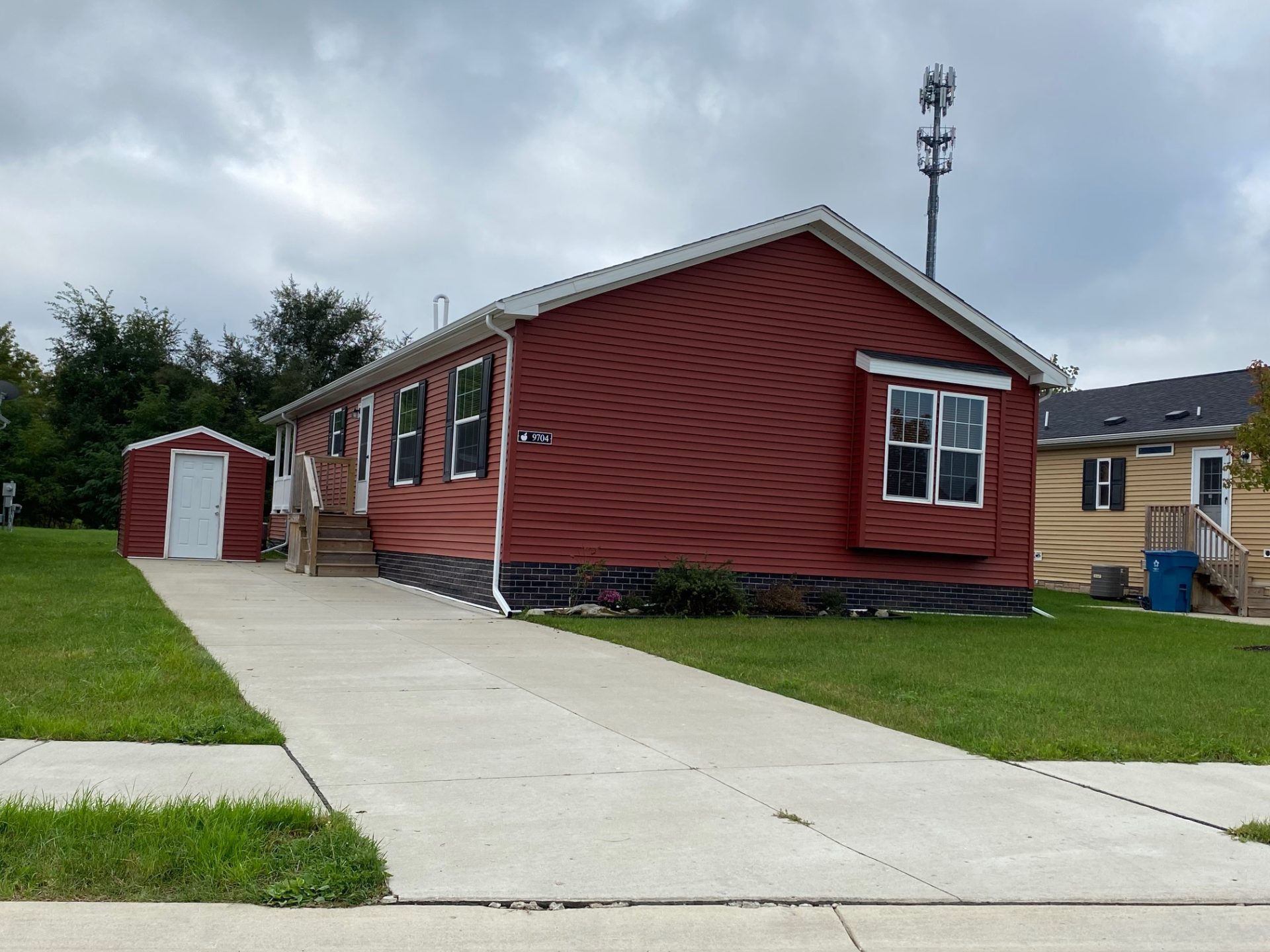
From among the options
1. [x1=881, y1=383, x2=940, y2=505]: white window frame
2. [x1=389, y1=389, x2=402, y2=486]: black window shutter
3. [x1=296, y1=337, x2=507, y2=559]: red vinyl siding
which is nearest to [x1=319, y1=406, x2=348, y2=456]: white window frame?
[x1=296, y1=337, x2=507, y2=559]: red vinyl siding

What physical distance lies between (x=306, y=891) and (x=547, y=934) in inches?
33.1

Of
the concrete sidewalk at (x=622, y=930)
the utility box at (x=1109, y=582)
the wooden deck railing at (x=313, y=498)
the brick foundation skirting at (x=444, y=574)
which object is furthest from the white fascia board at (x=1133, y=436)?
the concrete sidewalk at (x=622, y=930)

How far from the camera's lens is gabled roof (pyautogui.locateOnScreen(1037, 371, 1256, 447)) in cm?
2273

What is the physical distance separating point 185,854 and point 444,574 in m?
11.9

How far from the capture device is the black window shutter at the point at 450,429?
1603 cm

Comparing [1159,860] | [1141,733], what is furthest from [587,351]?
[1159,860]

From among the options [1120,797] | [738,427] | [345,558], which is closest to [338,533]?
[345,558]

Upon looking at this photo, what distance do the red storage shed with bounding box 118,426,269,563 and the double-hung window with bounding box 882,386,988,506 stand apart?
13390 mm

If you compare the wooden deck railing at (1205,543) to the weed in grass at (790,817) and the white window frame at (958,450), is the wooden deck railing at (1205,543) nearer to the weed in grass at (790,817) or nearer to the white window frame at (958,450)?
the white window frame at (958,450)

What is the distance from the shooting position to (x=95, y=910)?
3.58 metres

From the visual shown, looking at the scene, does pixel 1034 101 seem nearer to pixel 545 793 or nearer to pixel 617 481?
pixel 617 481

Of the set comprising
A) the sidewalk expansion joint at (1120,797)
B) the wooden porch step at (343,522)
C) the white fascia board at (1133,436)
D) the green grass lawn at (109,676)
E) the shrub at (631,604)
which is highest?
the white fascia board at (1133,436)

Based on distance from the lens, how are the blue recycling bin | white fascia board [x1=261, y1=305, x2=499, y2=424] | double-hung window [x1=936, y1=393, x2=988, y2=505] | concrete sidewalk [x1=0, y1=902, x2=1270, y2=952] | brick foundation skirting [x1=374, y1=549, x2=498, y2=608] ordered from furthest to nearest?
1. the blue recycling bin
2. double-hung window [x1=936, y1=393, x2=988, y2=505]
3. white fascia board [x1=261, y1=305, x2=499, y2=424]
4. brick foundation skirting [x1=374, y1=549, x2=498, y2=608]
5. concrete sidewalk [x1=0, y1=902, x2=1270, y2=952]

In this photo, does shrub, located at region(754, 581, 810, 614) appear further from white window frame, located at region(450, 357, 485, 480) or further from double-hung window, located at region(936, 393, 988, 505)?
white window frame, located at region(450, 357, 485, 480)
